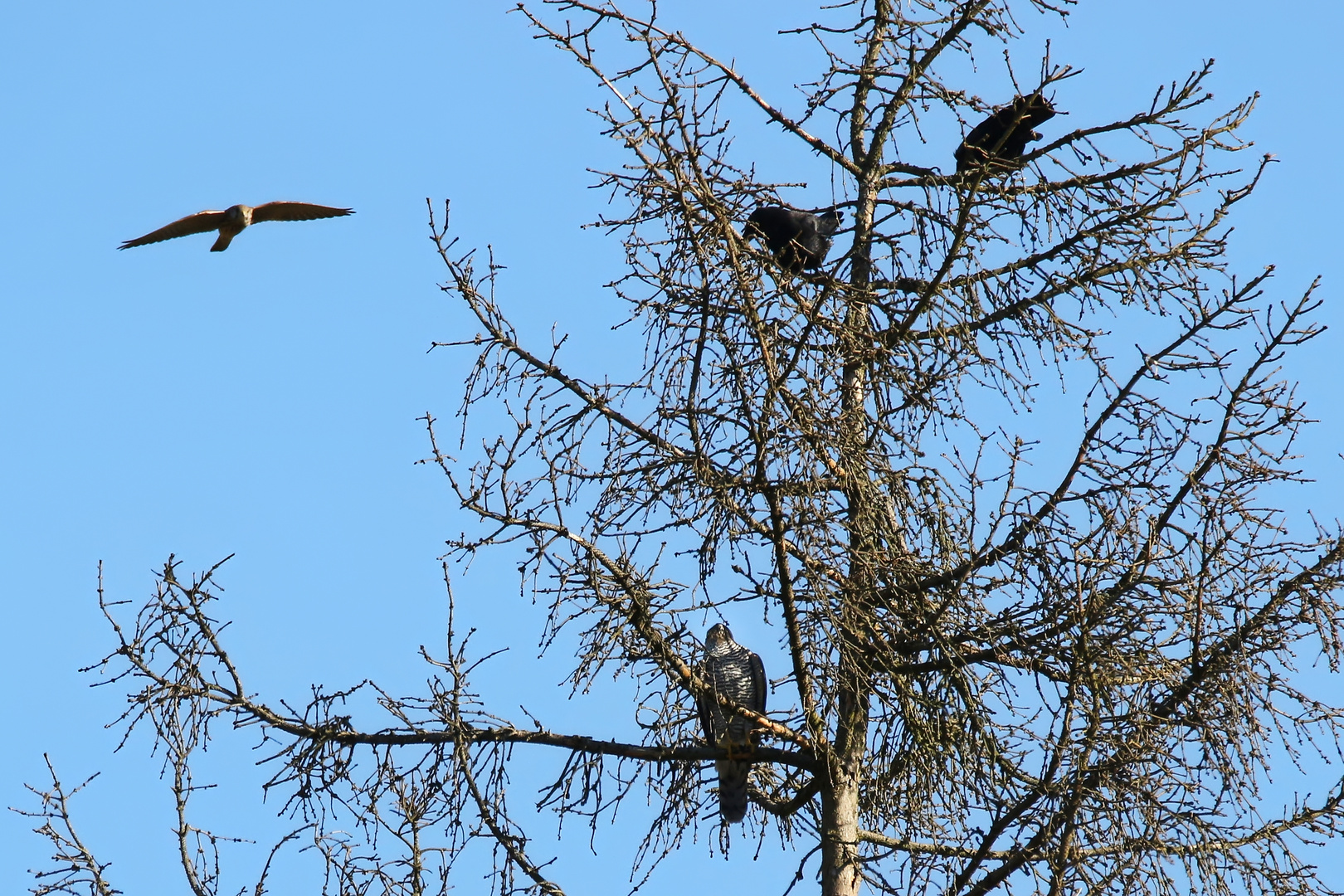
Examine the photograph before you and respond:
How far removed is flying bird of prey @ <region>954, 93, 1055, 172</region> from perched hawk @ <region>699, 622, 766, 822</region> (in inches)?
85.8

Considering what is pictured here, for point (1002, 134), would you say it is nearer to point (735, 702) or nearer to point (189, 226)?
point (735, 702)

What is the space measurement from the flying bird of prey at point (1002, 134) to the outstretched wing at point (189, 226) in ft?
11.1

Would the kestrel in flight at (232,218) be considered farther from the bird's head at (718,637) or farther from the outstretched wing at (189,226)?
the bird's head at (718,637)

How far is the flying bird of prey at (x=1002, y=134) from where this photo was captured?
6234 mm

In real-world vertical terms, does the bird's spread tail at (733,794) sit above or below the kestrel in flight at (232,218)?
below

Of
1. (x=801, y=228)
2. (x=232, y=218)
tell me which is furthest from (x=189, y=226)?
(x=801, y=228)

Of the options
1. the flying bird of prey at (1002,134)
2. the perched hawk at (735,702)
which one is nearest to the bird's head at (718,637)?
the perched hawk at (735,702)

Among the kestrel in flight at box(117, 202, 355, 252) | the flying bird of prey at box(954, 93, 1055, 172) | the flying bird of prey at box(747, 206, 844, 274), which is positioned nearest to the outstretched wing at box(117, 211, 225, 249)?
the kestrel in flight at box(117, 202, 355, 252)

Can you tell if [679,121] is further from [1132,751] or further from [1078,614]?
[1132,751]

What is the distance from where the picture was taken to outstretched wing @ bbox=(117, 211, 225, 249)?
24.2 feet

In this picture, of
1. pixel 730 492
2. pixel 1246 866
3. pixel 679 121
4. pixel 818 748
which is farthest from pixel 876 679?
pixel 679 121

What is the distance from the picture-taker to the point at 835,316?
5875 mm

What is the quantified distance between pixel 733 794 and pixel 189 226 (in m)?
3.72

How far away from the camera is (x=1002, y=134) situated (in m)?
6.19
